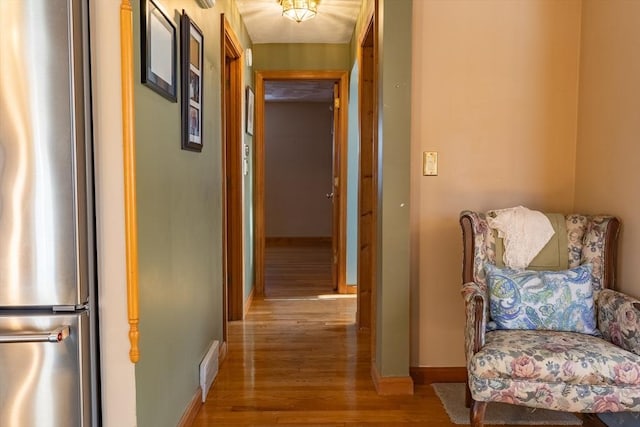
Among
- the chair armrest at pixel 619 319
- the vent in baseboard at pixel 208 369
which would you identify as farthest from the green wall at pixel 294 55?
the chair armrest at pixel 619 319

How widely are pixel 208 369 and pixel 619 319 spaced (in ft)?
6.10

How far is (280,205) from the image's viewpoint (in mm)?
7809

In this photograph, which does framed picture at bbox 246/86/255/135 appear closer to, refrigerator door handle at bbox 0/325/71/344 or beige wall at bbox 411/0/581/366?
beige wall at bbox 411/0/581/366

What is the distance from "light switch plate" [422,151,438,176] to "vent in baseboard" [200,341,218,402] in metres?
1.46

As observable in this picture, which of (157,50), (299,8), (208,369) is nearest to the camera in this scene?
(157,50)

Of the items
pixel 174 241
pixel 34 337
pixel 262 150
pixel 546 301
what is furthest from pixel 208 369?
pixel 262 150

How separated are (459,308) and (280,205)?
217 inches

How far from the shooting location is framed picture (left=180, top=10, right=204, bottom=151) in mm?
1969

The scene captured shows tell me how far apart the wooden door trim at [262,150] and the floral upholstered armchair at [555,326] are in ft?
7.42

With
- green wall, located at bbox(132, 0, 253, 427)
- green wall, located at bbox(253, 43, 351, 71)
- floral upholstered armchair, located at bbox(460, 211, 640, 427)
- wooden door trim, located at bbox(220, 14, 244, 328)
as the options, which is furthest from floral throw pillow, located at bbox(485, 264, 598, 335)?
green wall, located at bbox(253, 43, 351, 71)

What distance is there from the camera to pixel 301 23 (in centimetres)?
374

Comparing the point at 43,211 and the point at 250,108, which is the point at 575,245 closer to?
the point at 43,211

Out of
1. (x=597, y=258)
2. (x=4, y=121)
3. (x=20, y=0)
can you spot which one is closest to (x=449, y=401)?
(x=597, y=258)

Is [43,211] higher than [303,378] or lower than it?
higher
